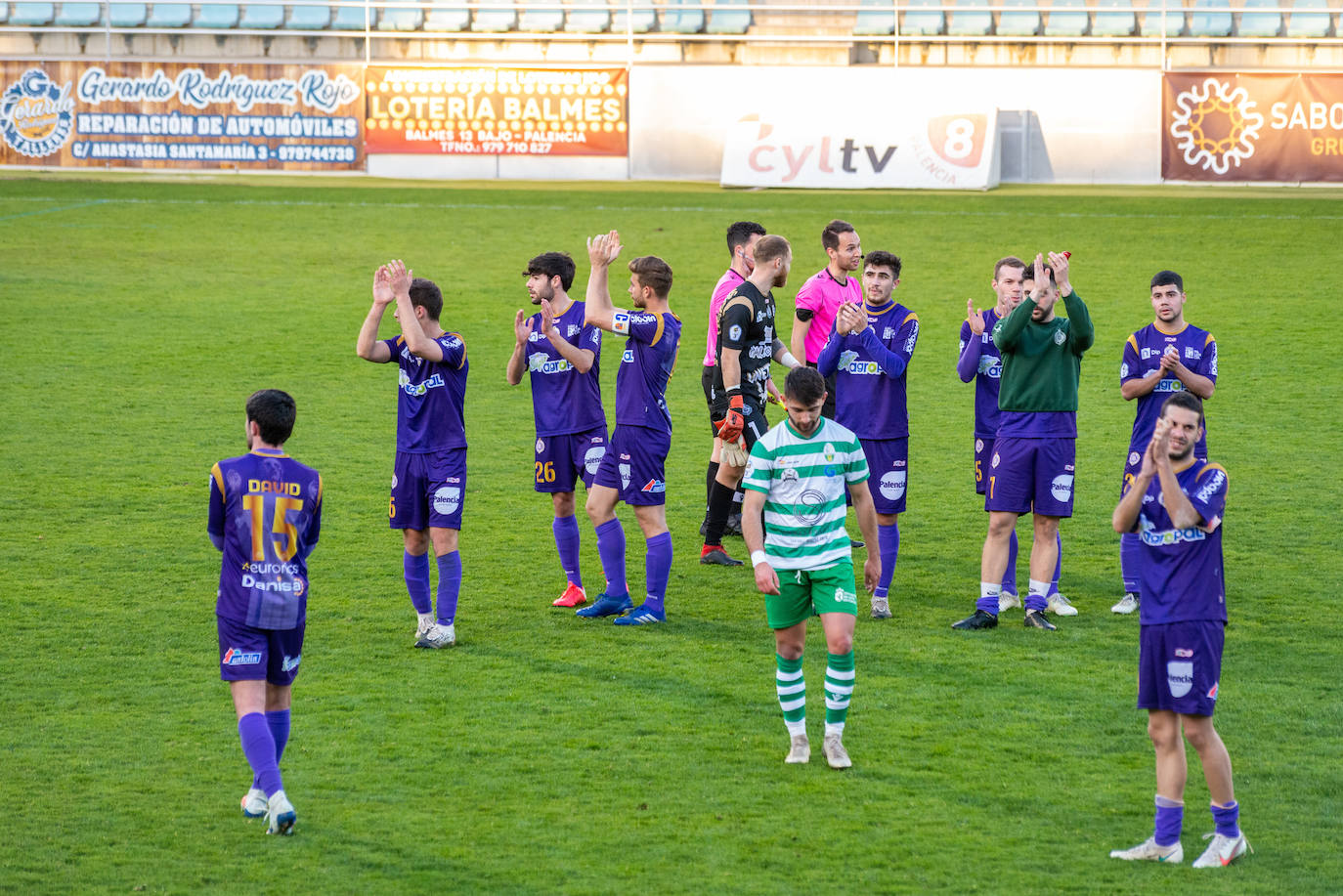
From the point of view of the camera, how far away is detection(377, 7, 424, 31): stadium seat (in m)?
36.8

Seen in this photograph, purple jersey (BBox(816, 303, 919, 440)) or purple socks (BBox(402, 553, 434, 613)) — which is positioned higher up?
purple jersey (BBox(816, 303, 919, 440))

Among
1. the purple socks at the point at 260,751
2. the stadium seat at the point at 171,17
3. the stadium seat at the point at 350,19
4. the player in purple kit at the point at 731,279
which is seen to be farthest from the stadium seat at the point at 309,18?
the purple socks at the point at 260,751

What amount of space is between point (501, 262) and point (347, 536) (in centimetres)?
1353

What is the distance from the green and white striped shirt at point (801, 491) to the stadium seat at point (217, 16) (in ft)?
111

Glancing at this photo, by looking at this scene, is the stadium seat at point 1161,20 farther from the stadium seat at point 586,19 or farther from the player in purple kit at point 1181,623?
the player in purple kit at point 1181,623

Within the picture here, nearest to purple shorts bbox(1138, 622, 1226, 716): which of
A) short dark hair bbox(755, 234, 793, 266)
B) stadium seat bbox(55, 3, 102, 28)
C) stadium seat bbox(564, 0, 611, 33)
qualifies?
short dark hair bbox(755, 234, 793, 266)

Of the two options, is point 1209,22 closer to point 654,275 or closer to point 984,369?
point 984,369

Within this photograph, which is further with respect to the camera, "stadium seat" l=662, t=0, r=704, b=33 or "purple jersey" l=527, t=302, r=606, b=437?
"stadium seat" l=662, t=0, r=704, b=33

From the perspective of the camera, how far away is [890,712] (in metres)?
7.66

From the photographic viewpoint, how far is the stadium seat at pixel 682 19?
119ft

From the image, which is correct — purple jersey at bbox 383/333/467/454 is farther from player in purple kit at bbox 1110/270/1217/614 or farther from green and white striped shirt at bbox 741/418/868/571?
player in purple kit at bbox 1110/270/1217/614

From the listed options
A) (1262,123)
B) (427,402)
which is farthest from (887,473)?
(1262,123)

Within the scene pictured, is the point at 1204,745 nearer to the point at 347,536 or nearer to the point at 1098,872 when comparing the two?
the point at 1098,872

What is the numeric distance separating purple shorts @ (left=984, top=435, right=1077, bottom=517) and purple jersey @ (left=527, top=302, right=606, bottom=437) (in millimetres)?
2480
